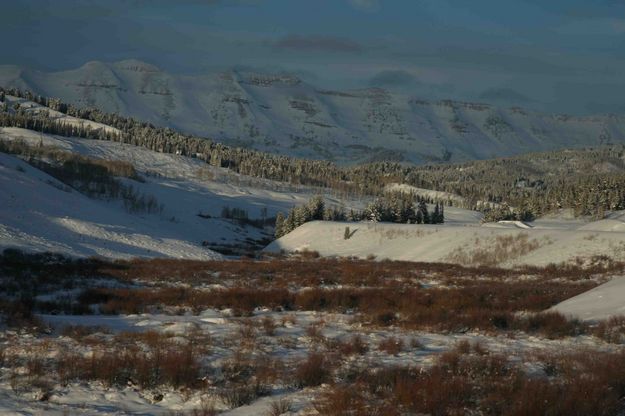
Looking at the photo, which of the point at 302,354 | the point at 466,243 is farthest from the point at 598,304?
the point at 466,243

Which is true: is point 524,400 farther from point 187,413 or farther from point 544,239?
point 544,239

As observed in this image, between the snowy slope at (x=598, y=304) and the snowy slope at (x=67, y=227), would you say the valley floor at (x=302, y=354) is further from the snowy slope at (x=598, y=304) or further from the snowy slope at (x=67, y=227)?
the snowy slope at (x=67, y=227)

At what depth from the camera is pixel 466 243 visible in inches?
2226

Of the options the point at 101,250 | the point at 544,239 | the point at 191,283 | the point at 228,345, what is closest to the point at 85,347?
the point at 228,345

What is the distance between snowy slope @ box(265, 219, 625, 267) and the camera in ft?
149

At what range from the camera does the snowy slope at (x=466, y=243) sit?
149 feet

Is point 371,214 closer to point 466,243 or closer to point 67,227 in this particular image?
point 466,243

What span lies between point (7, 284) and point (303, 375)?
19.6 meters

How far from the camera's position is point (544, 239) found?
50.1 meters

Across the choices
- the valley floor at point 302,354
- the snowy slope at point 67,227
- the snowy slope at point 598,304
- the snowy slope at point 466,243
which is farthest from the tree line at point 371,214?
the snowy slope at point 598,304

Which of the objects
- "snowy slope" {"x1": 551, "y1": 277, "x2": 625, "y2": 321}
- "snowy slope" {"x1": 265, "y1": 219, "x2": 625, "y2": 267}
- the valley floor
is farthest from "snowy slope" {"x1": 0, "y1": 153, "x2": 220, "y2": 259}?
"snowy slope" {"x1": 551, "y1": 277, "x2": 625, "y2": 321}

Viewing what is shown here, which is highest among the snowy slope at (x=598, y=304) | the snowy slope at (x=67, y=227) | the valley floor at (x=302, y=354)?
the snowy slope at (x=598, y=304)

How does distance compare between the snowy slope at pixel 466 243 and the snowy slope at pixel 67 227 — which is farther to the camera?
the snowy slope at pixel 466 243

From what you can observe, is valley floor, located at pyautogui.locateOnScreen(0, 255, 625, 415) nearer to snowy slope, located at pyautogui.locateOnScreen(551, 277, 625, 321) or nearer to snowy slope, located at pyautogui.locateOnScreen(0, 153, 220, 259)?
snowy slope, located at pyautogui.locateOnScreen(551, 277, 625, 321)
